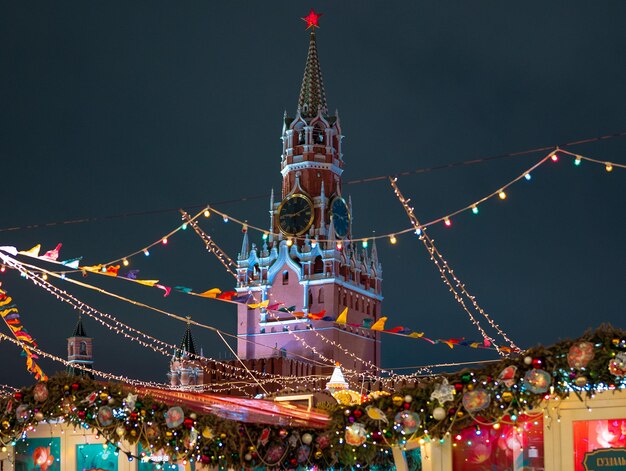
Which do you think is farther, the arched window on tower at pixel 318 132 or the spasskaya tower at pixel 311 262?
the arched window on tower at pixel 318 132

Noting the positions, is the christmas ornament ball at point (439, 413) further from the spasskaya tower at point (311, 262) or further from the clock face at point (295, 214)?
the clock face at point (295, 214)

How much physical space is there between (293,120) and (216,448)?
66285mm

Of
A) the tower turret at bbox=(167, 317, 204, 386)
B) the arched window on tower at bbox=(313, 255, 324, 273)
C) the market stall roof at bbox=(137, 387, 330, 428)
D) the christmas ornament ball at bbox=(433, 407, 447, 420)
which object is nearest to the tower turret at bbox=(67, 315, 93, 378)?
the tower turret at bbox=(167, 317, 204, 386)

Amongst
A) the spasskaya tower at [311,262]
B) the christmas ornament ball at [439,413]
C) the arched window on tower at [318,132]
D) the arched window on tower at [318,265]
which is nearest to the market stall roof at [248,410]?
the christmas ornament ball at [439,413]

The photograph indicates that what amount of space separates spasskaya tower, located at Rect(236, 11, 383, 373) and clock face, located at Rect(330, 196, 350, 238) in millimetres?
68

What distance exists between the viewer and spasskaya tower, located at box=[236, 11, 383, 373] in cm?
7050

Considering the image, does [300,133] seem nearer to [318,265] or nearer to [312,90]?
[312,90]

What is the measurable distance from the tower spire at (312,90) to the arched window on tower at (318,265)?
34.8 ft

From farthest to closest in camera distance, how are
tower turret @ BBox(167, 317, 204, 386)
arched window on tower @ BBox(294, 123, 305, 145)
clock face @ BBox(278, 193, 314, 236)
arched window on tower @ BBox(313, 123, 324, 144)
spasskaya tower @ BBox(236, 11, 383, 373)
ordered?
arched window on tower @ BBox(294, 123, 305, 145) < arched window on tower @ BBox(313, 123, 324, 144) < clock face @ BBox(278, 193, 314, 236) < spasskaya tower @ BBox(236, 11, 383, 373) < tower turret @ BBox(167, 317, 204, 386)

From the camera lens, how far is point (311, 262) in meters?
73.8

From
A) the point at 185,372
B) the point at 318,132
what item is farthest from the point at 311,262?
the point at 185,372

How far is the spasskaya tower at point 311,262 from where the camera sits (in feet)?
231

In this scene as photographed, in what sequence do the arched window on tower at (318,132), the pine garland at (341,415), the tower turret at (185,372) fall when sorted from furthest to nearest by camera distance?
1. the arched window on tower at (318,132)
2. the tower turret at (185,372)
3. the pine garland at (341,415)

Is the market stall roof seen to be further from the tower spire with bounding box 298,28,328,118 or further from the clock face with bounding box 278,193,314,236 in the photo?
the tower spire with bounding box 298,28,328,118
